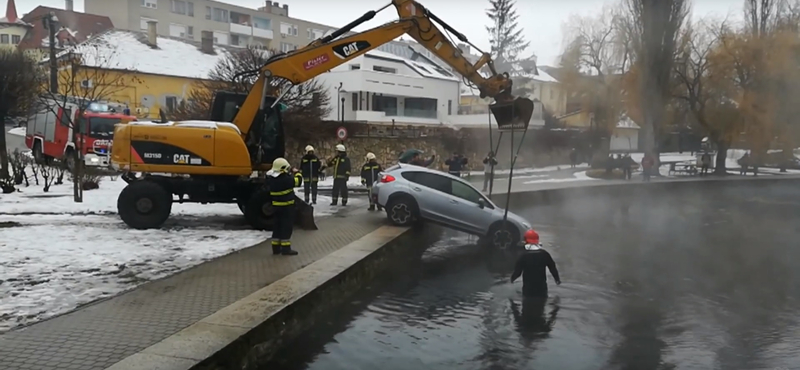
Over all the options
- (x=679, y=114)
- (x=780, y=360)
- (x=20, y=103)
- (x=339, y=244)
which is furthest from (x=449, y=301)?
(x=679, y=114)

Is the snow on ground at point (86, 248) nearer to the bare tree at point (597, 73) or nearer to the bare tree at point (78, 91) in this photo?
the bare tree at point (78, 91)

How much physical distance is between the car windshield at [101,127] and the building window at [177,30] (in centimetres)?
4167

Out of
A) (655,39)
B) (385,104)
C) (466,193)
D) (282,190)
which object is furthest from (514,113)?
(385,104)

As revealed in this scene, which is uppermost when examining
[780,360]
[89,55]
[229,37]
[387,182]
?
[229,37]

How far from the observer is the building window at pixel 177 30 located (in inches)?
Answer: 2466

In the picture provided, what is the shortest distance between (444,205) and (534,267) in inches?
183

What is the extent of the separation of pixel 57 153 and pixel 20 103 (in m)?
3.22

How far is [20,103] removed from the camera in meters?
22.0

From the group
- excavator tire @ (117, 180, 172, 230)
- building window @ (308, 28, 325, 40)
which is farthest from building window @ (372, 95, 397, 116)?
excavator tire @ (117, 180, 172, 230)

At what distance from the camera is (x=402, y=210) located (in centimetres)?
1376

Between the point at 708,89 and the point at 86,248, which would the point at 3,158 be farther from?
the point at 708,89

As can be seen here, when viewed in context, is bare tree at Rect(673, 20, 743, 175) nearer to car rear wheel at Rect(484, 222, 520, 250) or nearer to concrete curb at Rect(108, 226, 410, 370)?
car rear wheel at Rect(484, 222, 520, 250)

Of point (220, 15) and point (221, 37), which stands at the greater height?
point (220, 15)

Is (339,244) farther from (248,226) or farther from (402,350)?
(402,350)
